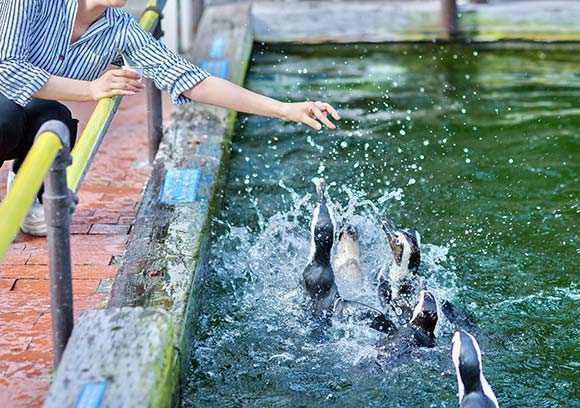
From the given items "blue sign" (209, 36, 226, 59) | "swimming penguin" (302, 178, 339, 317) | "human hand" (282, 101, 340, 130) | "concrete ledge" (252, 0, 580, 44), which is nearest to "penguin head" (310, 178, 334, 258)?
"swimming penguin" (302, 178, 339, 317)

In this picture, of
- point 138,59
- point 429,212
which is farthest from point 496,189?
point 138,59

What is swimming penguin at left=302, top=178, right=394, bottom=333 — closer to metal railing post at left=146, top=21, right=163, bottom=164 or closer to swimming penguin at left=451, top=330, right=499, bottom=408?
swimming penguin at left=451, top=330, right=499, bottom=408

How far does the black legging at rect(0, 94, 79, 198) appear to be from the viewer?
4.23 m

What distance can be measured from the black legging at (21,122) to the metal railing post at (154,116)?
37.6 inches

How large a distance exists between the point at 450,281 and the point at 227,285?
41.8 inches

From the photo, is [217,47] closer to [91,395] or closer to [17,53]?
[17,53]

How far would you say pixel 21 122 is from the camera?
14.1 feet

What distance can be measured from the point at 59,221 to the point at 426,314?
1627 mm

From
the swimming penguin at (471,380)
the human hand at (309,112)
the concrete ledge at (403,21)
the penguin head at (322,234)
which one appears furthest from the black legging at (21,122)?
the concrete ledge at (403,21)

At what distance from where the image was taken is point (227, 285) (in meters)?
4.77

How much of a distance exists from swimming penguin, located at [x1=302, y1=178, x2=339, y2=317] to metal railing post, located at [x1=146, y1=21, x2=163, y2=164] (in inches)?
62.2

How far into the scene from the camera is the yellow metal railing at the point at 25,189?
2766mm

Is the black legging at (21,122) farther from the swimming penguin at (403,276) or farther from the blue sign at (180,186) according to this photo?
the swimming penguin at (403,276)

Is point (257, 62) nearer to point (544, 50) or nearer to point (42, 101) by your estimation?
point (544, 50)
